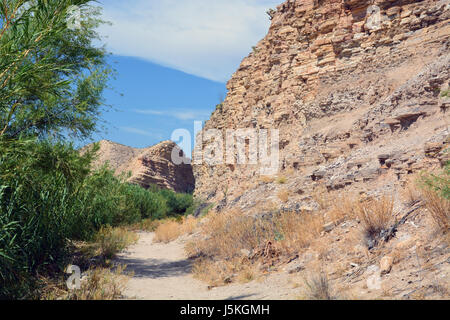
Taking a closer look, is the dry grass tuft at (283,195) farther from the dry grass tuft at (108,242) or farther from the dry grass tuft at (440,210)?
the dry grass tuft at (440,210)

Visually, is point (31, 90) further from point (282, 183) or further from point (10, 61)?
point (282, 183)

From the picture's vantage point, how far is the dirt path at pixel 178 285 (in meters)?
5.61

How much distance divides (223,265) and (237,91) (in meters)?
18.2

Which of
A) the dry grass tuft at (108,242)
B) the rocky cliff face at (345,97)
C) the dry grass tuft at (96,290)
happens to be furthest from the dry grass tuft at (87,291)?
the rocky cliff face at (345,97)

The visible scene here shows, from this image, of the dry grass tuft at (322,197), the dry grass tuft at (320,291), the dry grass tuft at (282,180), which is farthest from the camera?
the dry grass tuft at (282,180)

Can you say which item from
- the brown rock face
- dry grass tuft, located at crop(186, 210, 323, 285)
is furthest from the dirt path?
the brown rock face

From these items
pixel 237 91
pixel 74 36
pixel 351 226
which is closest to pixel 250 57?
pixel 237 91

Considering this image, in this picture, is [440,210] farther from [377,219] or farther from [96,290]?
[96,290]

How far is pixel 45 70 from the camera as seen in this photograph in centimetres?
523

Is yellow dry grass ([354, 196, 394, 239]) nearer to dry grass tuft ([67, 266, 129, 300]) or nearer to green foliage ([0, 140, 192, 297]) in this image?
dry grass tuft ([67, 266, 129, 300])

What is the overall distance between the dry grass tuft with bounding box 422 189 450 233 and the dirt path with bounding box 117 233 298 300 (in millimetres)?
2295

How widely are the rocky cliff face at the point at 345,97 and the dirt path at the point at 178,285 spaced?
3465mm

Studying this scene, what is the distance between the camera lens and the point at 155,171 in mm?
40094

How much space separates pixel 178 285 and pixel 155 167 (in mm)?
33579
